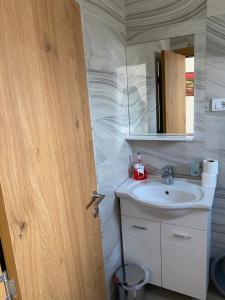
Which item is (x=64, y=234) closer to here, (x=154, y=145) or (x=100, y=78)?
(x=100, y=78)

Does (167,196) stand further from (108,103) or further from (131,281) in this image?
(108,103)

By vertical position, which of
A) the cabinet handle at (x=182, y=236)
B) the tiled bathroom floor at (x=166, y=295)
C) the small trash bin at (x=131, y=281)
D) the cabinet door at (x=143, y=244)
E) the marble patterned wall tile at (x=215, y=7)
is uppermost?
the marble patterned wall tile at (x=215, y=7)

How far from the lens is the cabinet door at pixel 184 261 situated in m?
1.52

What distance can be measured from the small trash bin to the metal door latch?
1.06 metres

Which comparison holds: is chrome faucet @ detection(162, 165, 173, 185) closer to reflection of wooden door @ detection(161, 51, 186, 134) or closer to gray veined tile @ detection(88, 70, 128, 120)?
reflection of wooden door @ detection(161, 51, 186, 134)

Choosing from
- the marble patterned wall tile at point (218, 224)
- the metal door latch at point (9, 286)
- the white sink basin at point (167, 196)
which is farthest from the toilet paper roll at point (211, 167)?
the metal door latch at point (9, 286)

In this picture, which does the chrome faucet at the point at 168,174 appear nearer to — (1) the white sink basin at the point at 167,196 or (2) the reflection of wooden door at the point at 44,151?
(1) the white sink basin at the point at 167,196

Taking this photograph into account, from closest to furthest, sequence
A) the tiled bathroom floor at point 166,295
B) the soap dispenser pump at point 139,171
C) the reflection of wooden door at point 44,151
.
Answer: the reflection of wooden door at point 44,151
the tiled bathroom floor at point 166,295
the soap dispenser pump at point 139,171

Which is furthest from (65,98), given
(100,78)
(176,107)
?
(176,107)

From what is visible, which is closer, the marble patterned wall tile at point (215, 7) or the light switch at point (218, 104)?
the marble patterned wall tile at point (215, 7)

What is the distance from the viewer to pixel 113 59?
1.60 metres

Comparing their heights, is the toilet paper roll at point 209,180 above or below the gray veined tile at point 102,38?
below

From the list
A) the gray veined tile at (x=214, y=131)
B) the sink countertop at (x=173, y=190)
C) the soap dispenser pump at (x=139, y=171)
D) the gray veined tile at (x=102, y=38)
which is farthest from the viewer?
the soap dispenser pump at (x=139, y=171)

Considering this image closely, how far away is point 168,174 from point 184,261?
2.05 ft
